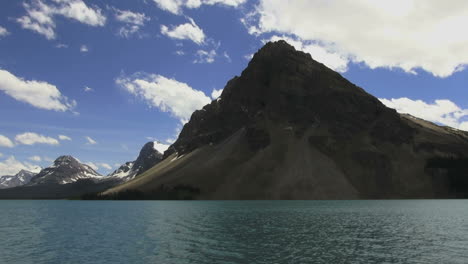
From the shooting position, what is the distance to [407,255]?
44656mm

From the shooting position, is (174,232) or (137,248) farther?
(174,232)

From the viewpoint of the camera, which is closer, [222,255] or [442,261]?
[442,261]

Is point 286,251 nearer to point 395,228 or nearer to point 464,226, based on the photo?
point 395,228

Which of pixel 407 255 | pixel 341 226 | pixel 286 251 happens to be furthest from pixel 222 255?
pixel 341 226

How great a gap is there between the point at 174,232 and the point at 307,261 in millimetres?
31207

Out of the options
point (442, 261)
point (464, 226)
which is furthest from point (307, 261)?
point (464, 226)

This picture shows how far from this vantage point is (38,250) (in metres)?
51.2

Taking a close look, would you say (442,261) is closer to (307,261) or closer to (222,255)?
(307,261)

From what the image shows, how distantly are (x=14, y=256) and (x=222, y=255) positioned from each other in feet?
76.5

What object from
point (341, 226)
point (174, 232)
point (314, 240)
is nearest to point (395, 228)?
point (341, 226)

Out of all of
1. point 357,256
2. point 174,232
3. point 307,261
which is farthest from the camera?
point 174,232

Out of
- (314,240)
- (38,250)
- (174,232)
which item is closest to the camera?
(38,250)

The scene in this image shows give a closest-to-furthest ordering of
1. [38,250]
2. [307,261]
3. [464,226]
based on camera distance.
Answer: [307,261]
[38,250]
[464,226]

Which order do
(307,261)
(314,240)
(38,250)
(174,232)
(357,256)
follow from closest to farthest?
(307,261)
(357,256)
(38,250)
(314,240)
(174,232)
